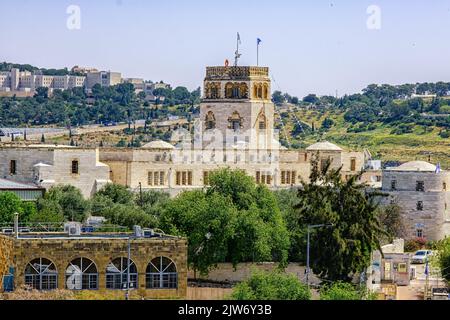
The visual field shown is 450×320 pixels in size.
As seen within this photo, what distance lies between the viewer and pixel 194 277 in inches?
2677

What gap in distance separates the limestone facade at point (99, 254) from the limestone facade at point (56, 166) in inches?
1372

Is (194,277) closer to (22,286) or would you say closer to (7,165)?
(22,286)

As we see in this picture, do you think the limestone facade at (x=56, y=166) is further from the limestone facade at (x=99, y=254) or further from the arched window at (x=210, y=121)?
the limestone facade at (x=99, y=254)

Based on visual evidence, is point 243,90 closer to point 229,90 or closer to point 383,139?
point 229,90

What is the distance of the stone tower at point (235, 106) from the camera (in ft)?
330

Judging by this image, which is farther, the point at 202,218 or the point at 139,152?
the point at 139,152

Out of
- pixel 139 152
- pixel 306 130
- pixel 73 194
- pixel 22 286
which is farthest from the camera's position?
pixel 306 130

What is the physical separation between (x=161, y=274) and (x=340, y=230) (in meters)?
10.8

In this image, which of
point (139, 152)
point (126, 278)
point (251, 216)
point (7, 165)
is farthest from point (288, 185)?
point (126, 278)

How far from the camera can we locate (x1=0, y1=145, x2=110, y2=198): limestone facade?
89062 millimetres

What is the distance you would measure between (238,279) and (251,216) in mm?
2935

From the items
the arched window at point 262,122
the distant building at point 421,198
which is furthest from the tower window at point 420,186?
the arched window at point 262,122

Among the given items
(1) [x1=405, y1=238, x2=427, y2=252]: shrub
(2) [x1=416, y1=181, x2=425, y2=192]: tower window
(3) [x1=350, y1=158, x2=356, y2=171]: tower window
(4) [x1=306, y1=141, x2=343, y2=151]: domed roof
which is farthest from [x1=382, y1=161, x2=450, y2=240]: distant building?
(4) [x1=306, y1=141, x2=343, y2=151]: domed roof
